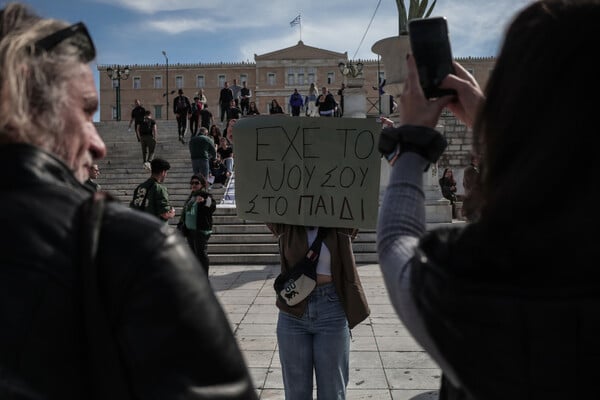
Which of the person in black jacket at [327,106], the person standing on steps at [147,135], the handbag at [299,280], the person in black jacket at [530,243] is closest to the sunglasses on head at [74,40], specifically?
the person in black jacket at [530,243]

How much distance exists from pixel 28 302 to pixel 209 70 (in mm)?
80684

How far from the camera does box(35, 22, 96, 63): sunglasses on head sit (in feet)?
3.59

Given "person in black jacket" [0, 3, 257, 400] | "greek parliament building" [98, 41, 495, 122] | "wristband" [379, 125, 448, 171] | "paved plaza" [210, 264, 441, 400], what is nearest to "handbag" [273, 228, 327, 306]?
"paved plaza" [210, 264, 441, 400]

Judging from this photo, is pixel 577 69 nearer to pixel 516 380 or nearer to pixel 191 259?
pixel 516 380

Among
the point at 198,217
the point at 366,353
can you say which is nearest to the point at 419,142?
the point at 366,353

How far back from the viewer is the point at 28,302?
0.94 metres

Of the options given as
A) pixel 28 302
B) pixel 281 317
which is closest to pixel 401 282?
pixel 28 302

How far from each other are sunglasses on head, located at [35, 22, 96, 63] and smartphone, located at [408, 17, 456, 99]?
0.71 metres

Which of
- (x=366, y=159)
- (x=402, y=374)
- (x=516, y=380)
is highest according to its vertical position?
(x=366, y=159)

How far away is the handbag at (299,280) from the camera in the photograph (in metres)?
3.08

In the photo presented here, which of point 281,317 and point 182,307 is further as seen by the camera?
point 281,317

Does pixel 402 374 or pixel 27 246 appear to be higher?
pixel 27 246

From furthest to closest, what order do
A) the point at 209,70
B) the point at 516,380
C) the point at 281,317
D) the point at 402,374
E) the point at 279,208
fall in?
1. the point at 209,70
2. the point at 402,374
3. the point at 279,208
4. the point at 281,317
5. the point at 516,380

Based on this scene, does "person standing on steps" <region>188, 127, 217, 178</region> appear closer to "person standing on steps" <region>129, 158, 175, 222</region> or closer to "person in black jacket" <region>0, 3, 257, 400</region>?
"person standing on steps" <region>129, 158, 175, 222</region>
